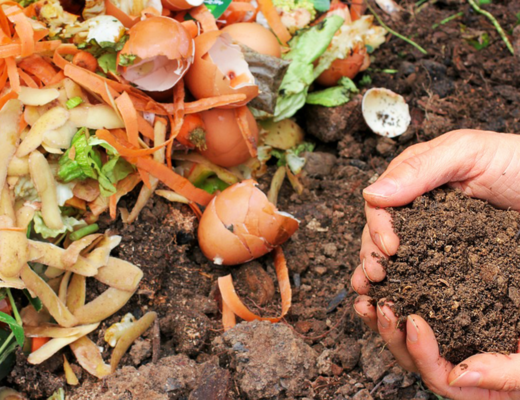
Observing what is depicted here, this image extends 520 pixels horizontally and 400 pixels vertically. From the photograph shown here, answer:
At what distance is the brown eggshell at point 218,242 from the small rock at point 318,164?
0.52m

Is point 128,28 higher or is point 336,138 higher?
point 128,28

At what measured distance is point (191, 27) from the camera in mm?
2121

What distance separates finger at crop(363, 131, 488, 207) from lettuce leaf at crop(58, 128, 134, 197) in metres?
0.89

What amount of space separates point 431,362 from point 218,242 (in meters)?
0.84

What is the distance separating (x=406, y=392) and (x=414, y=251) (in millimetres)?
516

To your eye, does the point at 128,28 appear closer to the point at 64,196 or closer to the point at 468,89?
the point at 64,196

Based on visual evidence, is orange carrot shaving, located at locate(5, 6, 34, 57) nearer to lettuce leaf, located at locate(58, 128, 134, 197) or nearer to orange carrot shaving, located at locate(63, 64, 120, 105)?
orange carrot shaving, located at locate(63, 64, 120, 105)

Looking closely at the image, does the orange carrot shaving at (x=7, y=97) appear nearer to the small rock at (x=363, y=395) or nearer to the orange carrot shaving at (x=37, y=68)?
the orange carrot shaving at (x=37, y=68)

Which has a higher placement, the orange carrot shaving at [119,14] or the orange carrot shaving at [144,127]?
the orange carrot shaving at [119,14]

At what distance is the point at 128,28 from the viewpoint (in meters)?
2.13

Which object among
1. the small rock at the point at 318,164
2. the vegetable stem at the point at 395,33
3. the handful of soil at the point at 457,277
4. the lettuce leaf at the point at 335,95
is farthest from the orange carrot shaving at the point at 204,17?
the handful of soil at the point at 457,277

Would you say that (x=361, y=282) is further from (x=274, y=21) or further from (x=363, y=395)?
(x=274, y=21)

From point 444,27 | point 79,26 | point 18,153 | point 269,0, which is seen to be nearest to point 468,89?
point 444,27

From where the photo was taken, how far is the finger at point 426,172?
5.30ft
